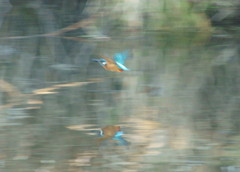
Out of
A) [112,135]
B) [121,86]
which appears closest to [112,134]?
[112,135]

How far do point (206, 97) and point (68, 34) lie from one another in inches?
27.5

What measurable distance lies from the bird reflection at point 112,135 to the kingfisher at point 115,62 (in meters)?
0.30

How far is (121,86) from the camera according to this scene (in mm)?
2006

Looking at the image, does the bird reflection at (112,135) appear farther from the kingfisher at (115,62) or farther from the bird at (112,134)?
the kingfisher at (115,62)

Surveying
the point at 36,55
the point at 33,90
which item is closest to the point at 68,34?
the point at 36,55

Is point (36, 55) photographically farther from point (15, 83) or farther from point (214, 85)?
point (214, 85)

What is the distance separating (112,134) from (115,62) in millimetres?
396

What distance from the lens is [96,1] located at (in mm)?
2127

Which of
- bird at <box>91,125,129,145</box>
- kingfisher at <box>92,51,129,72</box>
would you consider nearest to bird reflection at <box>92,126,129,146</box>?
bird at <box>91,125,129,145</box>

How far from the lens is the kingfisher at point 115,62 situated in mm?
2056

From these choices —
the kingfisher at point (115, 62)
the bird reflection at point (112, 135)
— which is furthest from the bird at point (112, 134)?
the kingfisher at point (115, 62)

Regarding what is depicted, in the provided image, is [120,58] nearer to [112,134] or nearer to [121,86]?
[121,86]

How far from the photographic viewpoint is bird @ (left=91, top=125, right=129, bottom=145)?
1778mm

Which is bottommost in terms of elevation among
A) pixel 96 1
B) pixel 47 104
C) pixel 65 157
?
pixel 65 157
